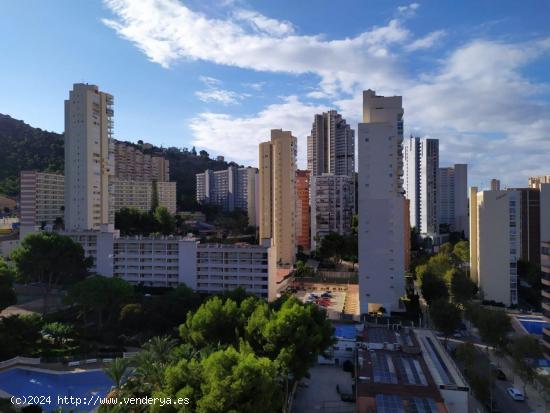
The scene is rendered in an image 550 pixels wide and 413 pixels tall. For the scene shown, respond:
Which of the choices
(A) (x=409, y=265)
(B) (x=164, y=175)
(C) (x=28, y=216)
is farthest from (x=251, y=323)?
(B) (x=164, y=175)

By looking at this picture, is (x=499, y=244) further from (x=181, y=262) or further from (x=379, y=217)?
(x=181, y=262)

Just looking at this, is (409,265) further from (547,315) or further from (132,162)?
(132,162)

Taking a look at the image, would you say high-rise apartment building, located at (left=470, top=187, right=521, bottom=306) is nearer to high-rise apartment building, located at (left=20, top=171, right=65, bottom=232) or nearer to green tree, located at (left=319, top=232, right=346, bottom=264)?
green tree, located at (left=319, top=232, right=346, bottom=264)

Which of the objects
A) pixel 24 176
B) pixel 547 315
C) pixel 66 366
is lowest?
pixel 66 366

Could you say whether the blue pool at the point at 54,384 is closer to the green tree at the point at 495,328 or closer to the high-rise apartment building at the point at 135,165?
the green tree at the point at 495,328

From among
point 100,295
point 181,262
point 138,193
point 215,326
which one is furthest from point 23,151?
point 215,326
